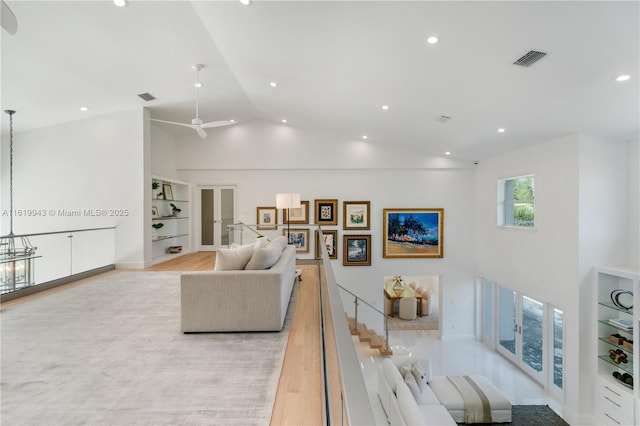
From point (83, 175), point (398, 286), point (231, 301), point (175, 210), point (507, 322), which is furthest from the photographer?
point (398, 286)

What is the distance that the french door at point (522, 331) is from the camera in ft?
20.9

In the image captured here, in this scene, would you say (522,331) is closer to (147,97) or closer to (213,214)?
(213,214)

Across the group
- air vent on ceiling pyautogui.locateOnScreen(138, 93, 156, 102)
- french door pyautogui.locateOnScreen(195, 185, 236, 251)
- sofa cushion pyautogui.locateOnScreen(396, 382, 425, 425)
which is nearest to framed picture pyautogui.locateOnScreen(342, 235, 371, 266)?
french door pyautogui.locateOnScreen(195, 185, 236, 251)

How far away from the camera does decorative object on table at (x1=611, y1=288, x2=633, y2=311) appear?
186 inches

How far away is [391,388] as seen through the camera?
16.4ft

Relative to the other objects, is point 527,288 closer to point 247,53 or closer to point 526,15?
point 526,15

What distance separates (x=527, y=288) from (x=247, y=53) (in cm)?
699

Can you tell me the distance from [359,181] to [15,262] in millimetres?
7095

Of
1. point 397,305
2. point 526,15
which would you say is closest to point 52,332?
point 526,15

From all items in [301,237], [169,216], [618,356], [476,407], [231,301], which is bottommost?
[476,407]

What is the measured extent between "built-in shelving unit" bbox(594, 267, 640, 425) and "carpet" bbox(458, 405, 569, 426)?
0.62 meters

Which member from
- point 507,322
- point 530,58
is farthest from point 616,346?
point 530,58

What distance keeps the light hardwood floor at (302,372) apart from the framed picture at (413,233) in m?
4.38

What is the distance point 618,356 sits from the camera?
4754mm
